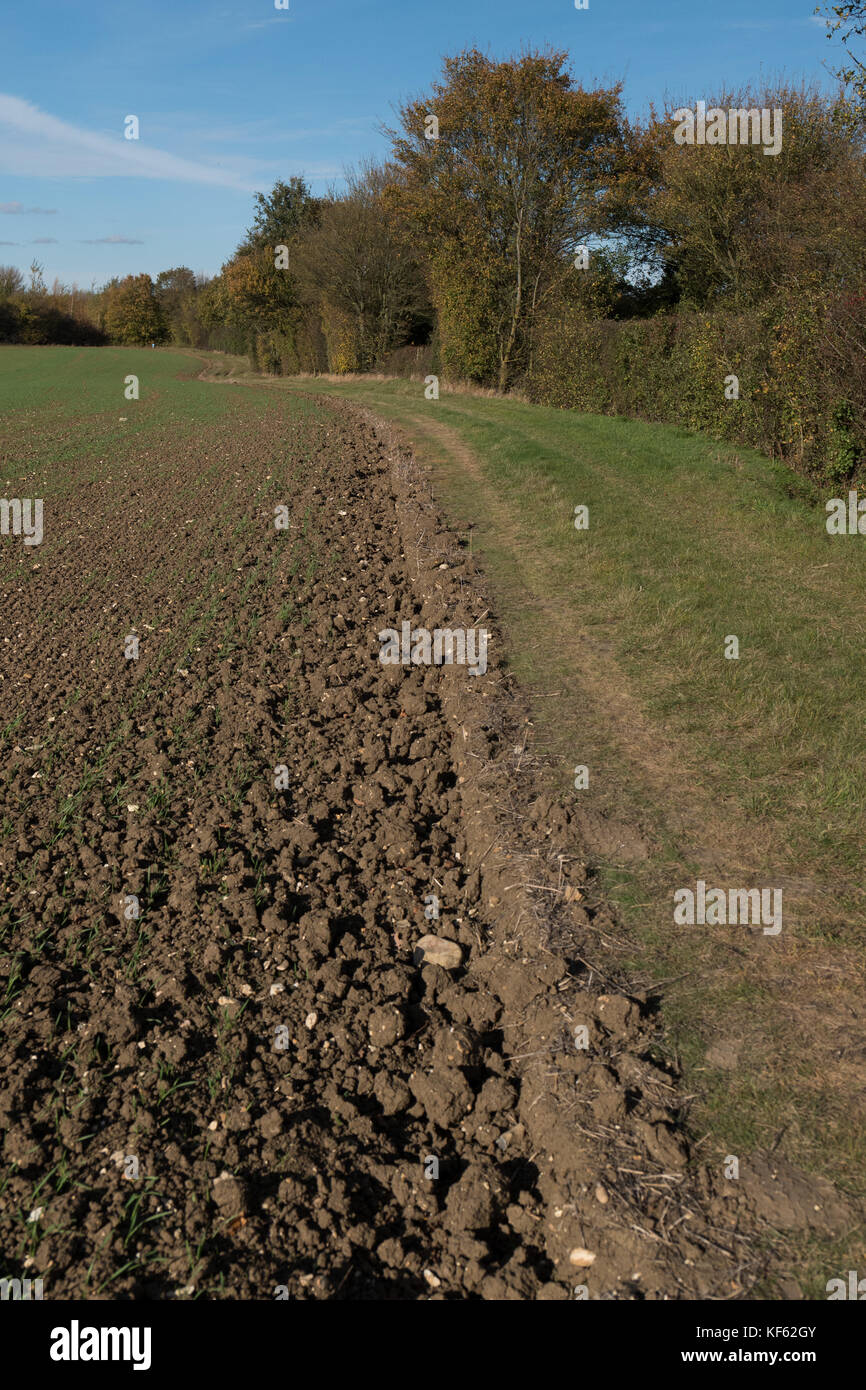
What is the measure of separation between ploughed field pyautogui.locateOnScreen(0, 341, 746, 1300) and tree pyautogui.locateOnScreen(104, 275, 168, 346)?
3863 inches

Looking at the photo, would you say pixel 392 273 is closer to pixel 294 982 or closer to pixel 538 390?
pixel 538 390

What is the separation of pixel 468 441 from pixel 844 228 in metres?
6.73

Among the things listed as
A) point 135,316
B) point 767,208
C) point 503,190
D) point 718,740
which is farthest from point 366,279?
point 135,316

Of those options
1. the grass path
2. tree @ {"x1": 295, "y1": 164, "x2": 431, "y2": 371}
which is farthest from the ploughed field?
tree @ {"x1": 295, "y1": 164, "x2": 431, "y2": 371}

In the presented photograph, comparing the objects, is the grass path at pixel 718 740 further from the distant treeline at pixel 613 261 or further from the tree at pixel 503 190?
the tree at pixel 503 190

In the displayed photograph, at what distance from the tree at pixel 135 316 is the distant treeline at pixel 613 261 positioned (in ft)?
188

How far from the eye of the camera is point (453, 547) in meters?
9.93

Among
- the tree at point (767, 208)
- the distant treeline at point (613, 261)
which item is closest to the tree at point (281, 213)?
the distant treeline at point (613, 261)

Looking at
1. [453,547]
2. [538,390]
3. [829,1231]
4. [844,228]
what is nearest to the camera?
[829,1231]

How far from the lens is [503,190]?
84.2 feet

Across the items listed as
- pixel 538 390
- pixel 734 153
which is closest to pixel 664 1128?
pixel 734 153

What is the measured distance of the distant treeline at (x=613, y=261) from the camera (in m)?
12.3

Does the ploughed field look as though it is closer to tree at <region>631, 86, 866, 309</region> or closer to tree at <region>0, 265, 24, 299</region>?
tree at <region>631, 86, 866, 309</region>

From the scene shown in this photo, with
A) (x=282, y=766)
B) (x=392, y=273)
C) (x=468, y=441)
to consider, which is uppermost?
(x=392, y=273)
